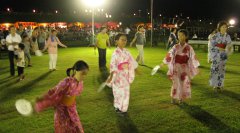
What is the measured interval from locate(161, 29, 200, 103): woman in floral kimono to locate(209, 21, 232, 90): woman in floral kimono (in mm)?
1772

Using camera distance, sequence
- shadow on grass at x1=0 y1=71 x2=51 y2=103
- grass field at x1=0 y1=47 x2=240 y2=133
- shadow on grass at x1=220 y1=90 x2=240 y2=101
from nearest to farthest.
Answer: grass field at x1=0 y1=47 x2=240 y2=133
shadow on grass at x1=220 y1=90 x2=240 y2=101
shadow on grass at x1=0 y1=71 x2=51 y2=103

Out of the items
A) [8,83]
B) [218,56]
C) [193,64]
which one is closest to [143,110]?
[193,64]

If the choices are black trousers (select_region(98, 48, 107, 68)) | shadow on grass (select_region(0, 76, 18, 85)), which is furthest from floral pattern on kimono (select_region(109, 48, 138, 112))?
black trousers (select_region(98, 48, 107, 68))

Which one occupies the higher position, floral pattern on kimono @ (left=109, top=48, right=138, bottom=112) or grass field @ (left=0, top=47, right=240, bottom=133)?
floral pattern on kimono @ (left=109, top=48, right=138, bottom=112)

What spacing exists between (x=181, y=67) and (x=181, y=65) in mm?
54

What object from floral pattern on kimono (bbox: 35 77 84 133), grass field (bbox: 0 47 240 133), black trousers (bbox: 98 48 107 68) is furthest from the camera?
black trousers (bbox: 98 48 107 68)

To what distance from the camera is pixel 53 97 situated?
443 cm

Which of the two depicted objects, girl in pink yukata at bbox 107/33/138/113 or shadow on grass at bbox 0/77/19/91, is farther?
shadow on grass at bbox 0/77/19/91

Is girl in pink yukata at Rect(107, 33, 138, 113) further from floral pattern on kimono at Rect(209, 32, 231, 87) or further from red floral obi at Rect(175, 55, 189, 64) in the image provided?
floral pattern on kimono at Rect(209, 32, 231, 87)

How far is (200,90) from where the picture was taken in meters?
10.1

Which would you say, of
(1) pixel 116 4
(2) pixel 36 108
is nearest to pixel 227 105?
(2) pixel 36 108

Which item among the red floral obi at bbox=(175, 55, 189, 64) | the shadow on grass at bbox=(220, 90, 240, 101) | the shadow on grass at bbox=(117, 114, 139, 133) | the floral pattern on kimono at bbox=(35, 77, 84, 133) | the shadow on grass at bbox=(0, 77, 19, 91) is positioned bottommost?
the shadow on grass at bbox=(117, 114, 139, 133)

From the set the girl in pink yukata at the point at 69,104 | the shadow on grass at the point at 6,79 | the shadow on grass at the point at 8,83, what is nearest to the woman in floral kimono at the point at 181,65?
the girl in pink yukata at the point at 69,104

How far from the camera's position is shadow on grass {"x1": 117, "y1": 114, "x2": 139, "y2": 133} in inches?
252
